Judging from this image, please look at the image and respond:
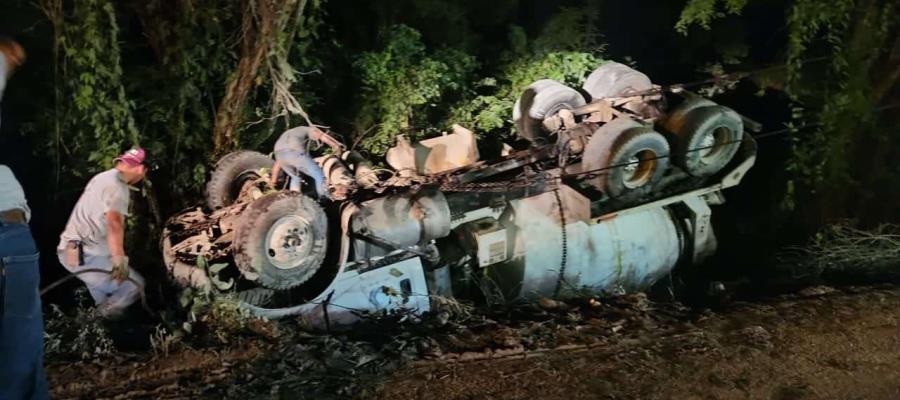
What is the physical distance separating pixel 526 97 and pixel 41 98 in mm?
4378

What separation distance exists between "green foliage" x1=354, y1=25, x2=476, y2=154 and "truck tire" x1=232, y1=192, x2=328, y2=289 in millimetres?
2652

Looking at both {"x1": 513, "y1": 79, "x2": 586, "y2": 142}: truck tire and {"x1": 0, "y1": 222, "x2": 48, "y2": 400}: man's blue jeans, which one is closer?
{"x1": 0, "y1": 222, "x2": 48, "y2": 400}: man's blue jeans

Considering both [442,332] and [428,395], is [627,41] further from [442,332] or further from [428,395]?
[428,395]

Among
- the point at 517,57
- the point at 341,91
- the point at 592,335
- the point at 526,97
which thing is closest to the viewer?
the point at 592,335

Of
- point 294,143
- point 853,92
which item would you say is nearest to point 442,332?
point 294,143

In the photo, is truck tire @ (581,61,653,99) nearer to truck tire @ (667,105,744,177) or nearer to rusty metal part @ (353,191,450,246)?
truck tire @ (667,105,744,177)

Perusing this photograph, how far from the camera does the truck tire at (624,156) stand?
628cm

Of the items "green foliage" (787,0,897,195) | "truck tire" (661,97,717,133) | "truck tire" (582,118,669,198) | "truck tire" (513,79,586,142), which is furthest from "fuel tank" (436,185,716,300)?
"green foliage" (787,0,897,195)

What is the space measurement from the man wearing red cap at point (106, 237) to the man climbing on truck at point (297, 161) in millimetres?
1141

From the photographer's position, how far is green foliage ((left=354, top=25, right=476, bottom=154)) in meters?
8.02

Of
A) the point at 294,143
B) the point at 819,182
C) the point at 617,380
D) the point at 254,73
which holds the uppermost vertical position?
the point at 254,73

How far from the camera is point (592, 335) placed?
4.87 m

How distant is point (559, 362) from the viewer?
444cm

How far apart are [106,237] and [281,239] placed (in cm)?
123
